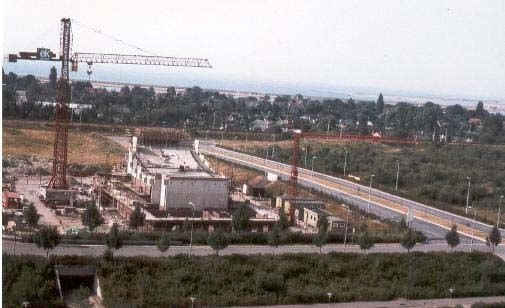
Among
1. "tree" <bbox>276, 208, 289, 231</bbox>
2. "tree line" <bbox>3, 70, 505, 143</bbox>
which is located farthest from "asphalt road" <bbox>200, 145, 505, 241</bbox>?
"tree line" <bbox>3, 70, 505, 143</bbox>

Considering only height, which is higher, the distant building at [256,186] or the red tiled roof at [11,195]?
the red tiled roof at [11,195]

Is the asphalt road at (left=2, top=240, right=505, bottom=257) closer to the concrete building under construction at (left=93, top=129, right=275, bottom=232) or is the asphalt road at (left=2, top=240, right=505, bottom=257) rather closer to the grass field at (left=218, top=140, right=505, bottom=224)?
the concrete building under construction at (left=93, top=129, right=275, bottom=232)

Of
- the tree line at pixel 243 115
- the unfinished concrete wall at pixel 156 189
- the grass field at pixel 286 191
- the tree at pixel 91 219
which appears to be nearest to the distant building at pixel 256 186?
the grass field at pixel 286 191

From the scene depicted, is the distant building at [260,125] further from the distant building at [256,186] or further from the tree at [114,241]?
the tree at [114,241]

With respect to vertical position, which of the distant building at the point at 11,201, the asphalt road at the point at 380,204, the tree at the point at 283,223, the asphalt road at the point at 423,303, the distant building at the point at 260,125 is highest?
the distant building at the point at 260,125

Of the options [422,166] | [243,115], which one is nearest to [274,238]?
[422,166]

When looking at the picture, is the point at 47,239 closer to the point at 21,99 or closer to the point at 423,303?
the point at 423,303

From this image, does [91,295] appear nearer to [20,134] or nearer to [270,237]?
[270,237]

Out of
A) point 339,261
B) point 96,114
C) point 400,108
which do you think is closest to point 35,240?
point 339,261
